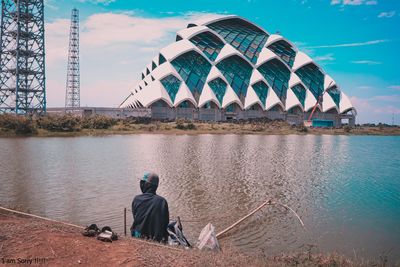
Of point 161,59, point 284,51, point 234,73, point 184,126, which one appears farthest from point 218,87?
point 284,51

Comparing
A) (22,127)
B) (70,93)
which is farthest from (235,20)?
(22,127)

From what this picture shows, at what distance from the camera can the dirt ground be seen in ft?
15.9

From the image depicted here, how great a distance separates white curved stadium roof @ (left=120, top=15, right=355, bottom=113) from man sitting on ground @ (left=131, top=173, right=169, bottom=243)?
53.3m

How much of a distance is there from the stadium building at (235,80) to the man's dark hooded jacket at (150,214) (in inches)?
2097

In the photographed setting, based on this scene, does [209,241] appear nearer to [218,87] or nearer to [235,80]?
[218,87]

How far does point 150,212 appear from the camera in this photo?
6000 millimetres

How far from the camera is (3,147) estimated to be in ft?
76.5

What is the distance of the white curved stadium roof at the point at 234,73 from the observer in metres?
63.1

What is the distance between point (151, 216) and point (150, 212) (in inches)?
3.5

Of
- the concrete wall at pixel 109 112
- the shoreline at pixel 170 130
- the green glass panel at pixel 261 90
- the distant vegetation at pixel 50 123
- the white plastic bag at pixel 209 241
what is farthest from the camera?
the green glass panel at pixel 261 90

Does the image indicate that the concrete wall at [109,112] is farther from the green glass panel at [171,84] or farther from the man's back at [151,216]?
the man's back at [151,216]

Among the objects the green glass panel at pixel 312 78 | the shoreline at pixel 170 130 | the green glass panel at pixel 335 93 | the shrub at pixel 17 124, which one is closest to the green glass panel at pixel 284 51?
the green glass panel at pixel 312 78

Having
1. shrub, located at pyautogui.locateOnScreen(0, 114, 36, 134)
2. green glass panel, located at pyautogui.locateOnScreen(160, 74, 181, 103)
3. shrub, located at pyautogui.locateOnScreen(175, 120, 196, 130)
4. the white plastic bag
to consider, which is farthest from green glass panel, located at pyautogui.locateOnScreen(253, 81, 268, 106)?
the white plastic bag

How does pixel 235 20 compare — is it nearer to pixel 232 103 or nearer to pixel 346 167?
pixel 232 103
